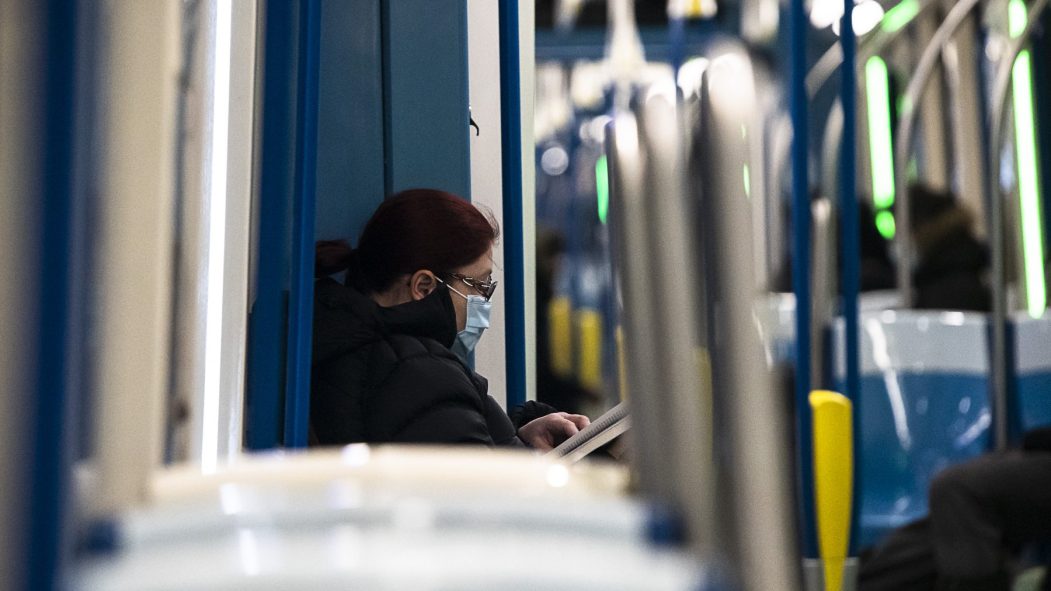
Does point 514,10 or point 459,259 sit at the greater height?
point 514,10

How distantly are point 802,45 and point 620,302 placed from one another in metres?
1.66

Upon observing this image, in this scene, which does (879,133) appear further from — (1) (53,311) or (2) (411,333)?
(1) (53,311)

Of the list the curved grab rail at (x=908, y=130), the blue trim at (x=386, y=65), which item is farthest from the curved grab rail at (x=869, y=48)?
the blue trim at (x=386, y=65)

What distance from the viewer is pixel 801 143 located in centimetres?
214

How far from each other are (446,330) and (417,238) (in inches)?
6.6

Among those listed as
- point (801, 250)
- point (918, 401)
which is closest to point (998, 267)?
point (918, 401)

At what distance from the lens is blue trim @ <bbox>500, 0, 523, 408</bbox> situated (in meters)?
2.24

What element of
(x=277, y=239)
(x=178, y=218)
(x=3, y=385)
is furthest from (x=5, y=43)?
(x=277, y=239)

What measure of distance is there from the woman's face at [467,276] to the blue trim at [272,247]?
55cm

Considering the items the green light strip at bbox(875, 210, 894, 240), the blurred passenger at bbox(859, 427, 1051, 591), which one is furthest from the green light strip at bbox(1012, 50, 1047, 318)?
the blurred passenger at bbox(859, 427, 1051, 591)

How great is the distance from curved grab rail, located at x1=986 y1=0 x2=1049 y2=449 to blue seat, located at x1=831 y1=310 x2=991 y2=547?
0.63 meters

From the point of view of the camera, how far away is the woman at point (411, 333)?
1991 mm

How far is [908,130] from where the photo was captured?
3754 millimetres

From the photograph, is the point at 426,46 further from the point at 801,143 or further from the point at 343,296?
the point at 801,143
